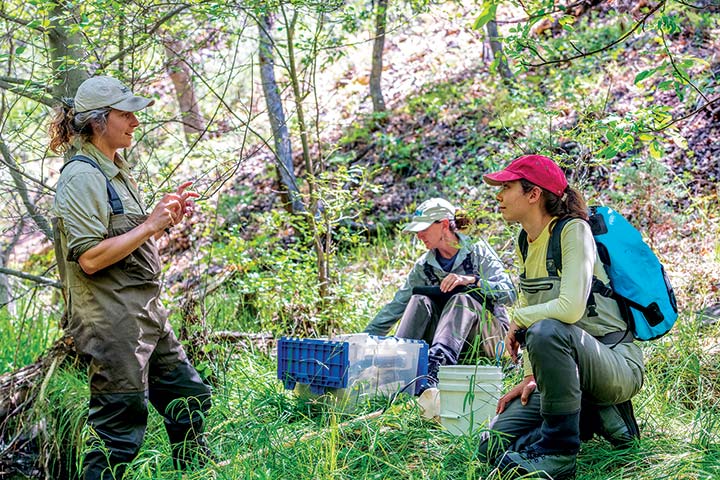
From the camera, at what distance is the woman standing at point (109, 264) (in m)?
2.98

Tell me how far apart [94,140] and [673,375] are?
3.28 m

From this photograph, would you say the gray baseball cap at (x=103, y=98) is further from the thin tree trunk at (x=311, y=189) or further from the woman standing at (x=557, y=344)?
the thin tree trunk at (x=311, y=189)

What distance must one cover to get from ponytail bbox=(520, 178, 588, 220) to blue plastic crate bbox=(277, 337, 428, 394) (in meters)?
1.32

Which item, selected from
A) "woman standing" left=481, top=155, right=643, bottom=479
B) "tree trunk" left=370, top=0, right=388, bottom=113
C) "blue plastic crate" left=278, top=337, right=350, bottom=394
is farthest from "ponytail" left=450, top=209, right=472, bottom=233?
"tree trunk" left=370, top=0, right=388, bottom=113

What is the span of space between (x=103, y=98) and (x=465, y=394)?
7.13 feet

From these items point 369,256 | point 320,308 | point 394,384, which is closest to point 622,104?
point 369,256

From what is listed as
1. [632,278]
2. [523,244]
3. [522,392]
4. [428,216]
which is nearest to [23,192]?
[428,216]

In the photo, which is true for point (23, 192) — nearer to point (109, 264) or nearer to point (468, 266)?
point (109, 264)

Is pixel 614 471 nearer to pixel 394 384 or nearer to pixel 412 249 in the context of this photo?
pixel 394 384

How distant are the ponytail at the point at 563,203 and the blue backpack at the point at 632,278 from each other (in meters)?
0.05

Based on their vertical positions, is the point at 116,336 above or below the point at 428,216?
below

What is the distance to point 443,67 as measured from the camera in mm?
10383

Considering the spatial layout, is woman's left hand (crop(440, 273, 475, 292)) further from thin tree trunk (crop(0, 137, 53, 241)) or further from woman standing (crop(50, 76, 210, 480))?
thin tree trunk (crop(0, 137, 53, 241))

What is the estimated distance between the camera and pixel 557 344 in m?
2.83
